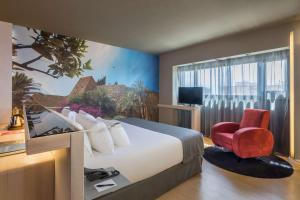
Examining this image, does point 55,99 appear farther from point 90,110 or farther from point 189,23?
point 189,23

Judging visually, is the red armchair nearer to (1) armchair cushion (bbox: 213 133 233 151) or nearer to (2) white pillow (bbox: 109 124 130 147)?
(1) armchair cushion (bbox: 213 133 233 151)

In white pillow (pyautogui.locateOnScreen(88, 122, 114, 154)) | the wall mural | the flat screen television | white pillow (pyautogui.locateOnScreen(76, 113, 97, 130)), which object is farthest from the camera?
the flat screen television

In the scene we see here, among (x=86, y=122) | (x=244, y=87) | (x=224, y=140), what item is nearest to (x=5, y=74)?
(x=86, y=122)

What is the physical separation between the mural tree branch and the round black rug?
11.5 feet

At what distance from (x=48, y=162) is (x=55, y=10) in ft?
7.99

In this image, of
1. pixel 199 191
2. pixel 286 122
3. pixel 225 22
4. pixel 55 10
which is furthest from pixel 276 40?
pixel 55 10

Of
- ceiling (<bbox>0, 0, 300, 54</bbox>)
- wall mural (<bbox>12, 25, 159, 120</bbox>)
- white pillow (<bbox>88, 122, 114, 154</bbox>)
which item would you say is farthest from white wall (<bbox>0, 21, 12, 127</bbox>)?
white pillow (<bbox>88, 122, 114, 154</bbox>)

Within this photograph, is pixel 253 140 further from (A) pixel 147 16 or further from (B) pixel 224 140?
(A) pixel 147 16

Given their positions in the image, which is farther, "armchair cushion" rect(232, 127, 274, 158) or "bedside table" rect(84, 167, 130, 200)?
"armchair cushion" rect(232, 127, 274, 158)

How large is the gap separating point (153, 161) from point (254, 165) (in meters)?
2.07

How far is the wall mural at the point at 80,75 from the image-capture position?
3.51 meters

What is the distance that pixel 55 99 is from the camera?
3873mm

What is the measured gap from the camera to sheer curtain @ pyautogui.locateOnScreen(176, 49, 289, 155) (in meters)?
3.52

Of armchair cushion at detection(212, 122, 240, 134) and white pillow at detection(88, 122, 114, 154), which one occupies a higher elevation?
white pillow at detection(88, 122, 114, 154)
